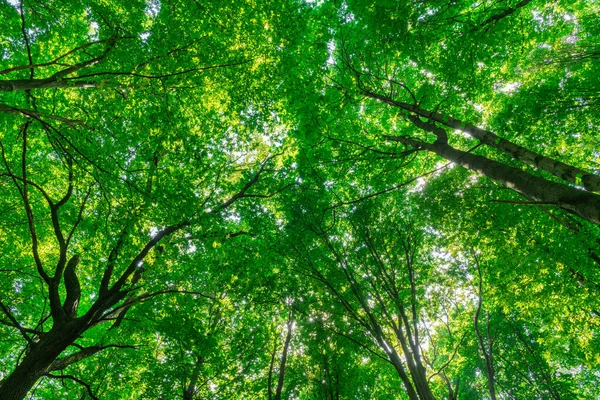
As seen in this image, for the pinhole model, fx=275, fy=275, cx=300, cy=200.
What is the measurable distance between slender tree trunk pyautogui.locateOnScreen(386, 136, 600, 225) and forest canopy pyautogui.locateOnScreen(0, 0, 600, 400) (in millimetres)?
32

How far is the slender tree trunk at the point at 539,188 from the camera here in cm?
282

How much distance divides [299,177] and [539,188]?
237 inches

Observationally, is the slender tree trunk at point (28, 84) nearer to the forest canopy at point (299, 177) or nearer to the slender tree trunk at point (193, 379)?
the forest canopy at point (299, 177)

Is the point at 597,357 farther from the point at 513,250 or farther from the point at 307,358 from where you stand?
the point at 307,358

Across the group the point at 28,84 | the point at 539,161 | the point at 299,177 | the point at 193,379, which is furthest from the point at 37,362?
the point at 539,161

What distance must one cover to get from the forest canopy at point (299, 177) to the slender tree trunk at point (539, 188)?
3 centimetres

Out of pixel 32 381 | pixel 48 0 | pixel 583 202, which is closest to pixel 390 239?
pixel 583 202

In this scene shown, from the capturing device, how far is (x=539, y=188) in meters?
3.42

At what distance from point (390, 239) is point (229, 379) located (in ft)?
24.4

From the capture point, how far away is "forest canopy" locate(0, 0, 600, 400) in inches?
208

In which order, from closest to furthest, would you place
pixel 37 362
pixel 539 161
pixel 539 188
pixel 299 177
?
pixel 539 188 < pixel 539 161 < pixel 37 362 < pixel 299 177

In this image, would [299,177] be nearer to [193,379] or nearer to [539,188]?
[539,188]

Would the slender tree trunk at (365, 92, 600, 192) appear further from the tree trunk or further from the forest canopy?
the tree trunk

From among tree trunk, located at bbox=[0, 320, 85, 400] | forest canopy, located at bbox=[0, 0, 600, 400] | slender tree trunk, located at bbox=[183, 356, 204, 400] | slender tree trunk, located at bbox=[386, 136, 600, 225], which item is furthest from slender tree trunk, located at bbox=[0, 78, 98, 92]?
slender tree trunk, located at bbox=[183, 356, 204, 400]
